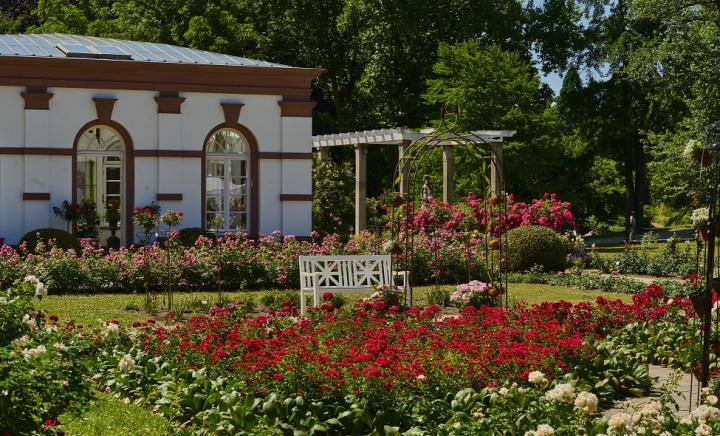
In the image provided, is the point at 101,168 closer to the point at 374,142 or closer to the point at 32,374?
the point at 374,142

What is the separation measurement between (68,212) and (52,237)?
3.26 ft

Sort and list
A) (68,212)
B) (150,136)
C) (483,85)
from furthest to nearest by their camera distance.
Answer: (483,85)
(150,136)
(68,212)

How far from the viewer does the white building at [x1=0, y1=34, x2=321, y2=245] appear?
19984 millimetres

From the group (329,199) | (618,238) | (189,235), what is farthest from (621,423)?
(618,238)

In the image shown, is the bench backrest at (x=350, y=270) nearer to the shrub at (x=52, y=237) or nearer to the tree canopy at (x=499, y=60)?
the shrub at (x=52, y=237)

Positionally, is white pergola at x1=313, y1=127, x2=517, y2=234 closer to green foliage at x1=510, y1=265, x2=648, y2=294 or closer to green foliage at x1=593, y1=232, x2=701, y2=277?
Result: green foliage at x1=593, y1=232, x2=701, y2=277

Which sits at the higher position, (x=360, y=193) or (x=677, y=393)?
(x=360, y=193)

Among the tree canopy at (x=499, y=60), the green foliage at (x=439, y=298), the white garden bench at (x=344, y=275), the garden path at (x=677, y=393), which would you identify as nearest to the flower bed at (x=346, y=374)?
the garden path at (x=677, y=393)

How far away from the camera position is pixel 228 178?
2164 cm

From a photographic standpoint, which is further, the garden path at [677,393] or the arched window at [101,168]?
the arched window at [101,168]

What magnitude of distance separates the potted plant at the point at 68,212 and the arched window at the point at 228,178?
8.35ft

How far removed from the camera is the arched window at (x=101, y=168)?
2081 centimetres

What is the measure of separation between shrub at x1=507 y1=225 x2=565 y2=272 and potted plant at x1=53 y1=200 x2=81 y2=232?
7.85 metres

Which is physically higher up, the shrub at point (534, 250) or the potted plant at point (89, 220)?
the potted plant at point (89, 220)
